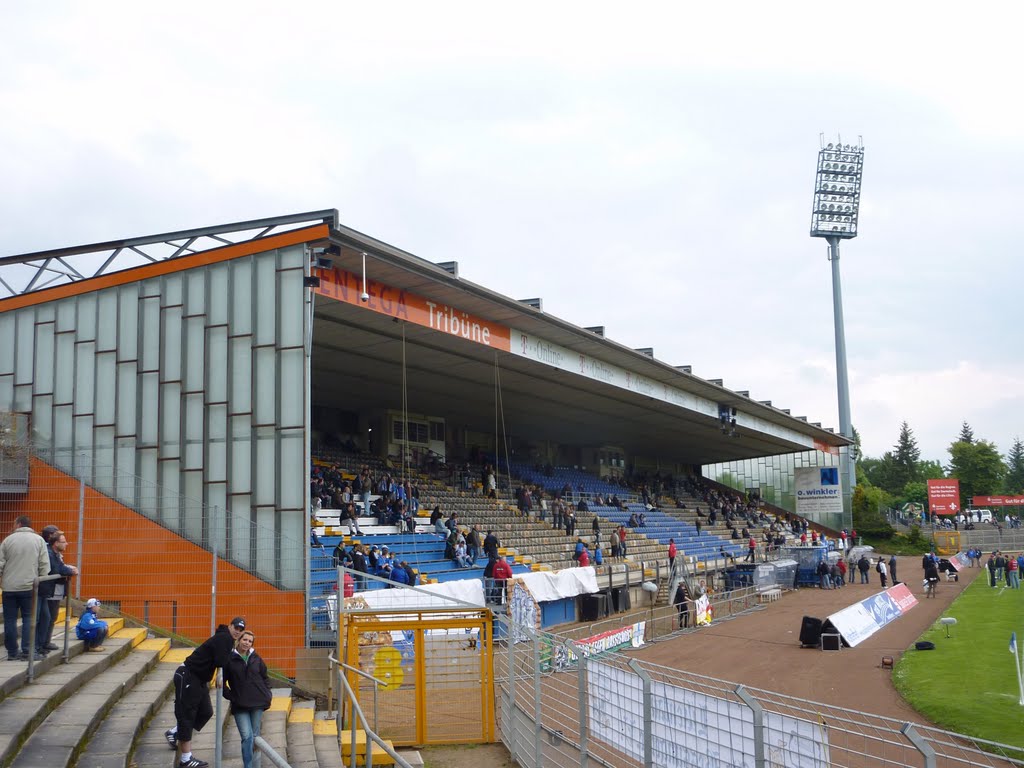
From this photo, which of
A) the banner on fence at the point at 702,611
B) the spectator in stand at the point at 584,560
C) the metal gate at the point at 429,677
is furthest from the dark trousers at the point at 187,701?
the spectator in stand at the point at 584,560

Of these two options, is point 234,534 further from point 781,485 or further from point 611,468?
point 781,485

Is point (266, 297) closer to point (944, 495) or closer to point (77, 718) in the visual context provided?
point (77, 718)

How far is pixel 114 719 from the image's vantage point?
9.26 metres

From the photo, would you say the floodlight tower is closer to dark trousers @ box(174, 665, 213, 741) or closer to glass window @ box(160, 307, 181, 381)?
glass window @ box(160, 307, 181, 381)

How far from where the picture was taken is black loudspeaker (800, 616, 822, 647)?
74.2 ft

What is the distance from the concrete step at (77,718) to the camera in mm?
7707

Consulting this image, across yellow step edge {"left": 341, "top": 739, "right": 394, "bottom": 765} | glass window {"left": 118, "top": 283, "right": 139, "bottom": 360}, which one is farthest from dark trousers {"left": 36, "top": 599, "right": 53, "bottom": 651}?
glass window {"left": 118, "top": 283, "right": 139, "bottom": 360}


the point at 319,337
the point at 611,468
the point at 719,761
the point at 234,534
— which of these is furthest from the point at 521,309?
the point at 611,468

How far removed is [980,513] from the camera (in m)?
88.9

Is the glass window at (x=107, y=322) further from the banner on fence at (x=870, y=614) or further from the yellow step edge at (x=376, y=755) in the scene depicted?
the banner on fence at (x=870, y=614)

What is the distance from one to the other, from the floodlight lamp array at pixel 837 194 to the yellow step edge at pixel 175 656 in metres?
77.1

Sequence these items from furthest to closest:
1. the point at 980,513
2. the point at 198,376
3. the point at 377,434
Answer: the point at 980,513, the point at 377,434, the point at 198,376

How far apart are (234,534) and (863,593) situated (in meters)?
26.3

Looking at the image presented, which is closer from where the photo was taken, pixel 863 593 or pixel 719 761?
pixel 719 761
